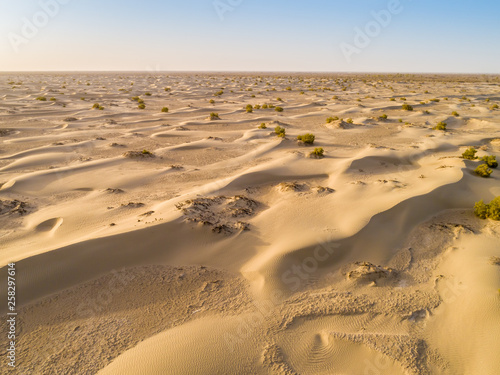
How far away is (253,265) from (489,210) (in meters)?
3.69

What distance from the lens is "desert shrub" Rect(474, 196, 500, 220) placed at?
4289mm

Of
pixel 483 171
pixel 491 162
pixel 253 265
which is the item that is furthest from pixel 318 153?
pixel 253 265

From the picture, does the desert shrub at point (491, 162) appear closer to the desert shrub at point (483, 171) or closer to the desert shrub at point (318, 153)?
the desert shrub at point (483, 171)

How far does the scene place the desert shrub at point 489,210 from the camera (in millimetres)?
4289

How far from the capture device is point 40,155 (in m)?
7.52

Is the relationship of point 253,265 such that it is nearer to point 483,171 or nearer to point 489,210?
point 489,210

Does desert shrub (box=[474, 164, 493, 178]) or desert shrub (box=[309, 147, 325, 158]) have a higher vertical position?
desert shrub (box=[474, 164, 493, 178])

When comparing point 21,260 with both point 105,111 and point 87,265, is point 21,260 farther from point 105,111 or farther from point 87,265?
point 105,111

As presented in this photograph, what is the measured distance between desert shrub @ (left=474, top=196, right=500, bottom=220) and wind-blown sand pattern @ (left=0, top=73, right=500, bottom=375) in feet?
Answer: 0.34

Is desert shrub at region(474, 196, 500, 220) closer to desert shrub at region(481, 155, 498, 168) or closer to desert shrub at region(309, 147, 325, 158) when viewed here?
desert shrub at region(481, 155, 498, 168)

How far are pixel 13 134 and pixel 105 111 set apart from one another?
543 cm

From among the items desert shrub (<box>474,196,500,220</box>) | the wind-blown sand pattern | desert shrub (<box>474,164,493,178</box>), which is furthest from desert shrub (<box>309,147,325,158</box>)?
desert shrub (<box>474,196,500,220</box>)

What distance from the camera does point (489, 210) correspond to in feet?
14.4

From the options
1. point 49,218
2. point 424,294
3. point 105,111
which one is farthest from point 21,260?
point 105,111
